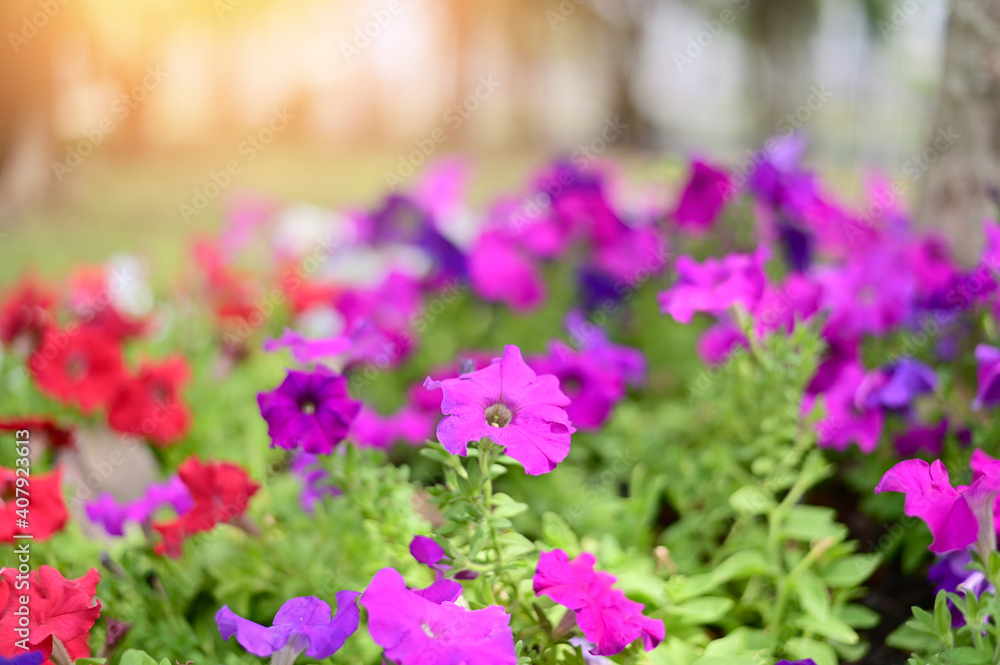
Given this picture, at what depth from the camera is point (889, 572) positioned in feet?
5.54

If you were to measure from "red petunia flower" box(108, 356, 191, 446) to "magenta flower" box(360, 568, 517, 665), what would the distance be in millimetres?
1145

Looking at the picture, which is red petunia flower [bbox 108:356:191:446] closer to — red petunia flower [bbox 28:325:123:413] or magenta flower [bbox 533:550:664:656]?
red petunia flower [bbox 28:325:123:413]

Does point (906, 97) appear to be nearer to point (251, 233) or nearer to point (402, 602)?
point (251, 233)

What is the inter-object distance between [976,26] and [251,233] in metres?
2.60

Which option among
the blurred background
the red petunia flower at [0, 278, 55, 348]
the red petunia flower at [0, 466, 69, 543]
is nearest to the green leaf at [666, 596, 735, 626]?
the red petunia flower at [0, 466, 69, 543]

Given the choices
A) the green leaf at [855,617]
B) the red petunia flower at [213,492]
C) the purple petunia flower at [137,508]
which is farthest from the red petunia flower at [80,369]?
the green leaf at [855,617]

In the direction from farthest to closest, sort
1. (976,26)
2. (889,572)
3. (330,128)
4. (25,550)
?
(330,128) → (976,26) → (889,572) → (25,550)

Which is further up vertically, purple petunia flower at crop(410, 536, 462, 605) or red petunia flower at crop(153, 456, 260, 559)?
red petunia flower at crop(153, 456, 260, 559)

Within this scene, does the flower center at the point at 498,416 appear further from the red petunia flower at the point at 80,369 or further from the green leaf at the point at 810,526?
the red petunia flower at the point at 80,369

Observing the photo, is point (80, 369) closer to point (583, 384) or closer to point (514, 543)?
point (583, 384)

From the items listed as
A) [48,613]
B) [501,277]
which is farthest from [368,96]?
[48,613]

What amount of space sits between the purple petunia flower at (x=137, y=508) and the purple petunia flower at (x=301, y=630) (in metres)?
0.53

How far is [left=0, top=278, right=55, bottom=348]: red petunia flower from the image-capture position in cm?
217

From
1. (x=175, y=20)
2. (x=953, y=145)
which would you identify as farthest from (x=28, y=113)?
(x=953, y=145)
